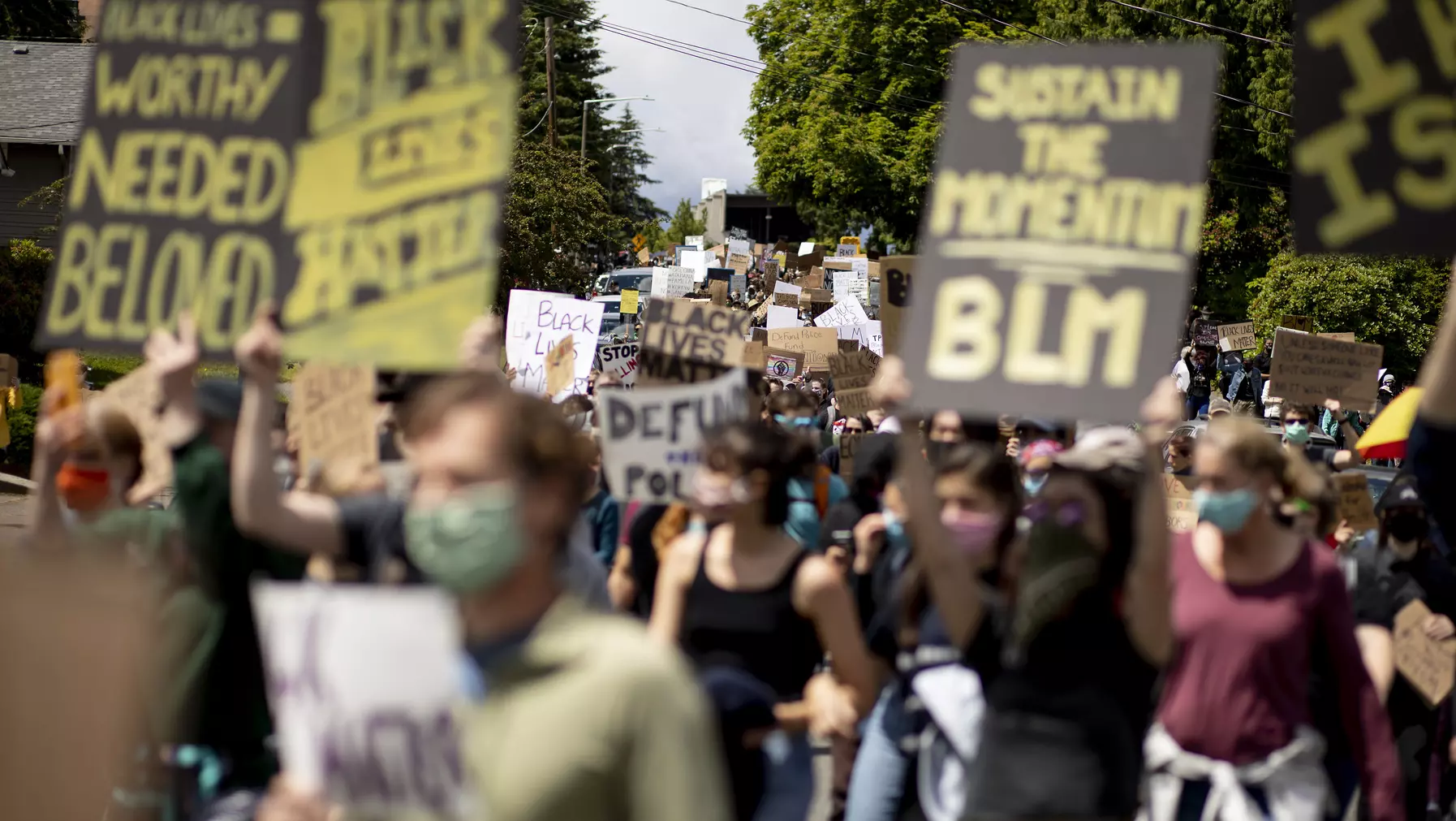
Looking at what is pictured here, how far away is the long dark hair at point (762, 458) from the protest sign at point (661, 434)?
1.71 meters

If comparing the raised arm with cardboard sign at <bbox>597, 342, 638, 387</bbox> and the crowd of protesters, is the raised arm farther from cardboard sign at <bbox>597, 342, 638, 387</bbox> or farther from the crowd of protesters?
cardboard sign at <bbox>597, 342, 638, 387</bbox>

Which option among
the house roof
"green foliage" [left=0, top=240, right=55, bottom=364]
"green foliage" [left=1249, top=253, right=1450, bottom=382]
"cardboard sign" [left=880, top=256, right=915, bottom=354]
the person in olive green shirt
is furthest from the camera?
the house roof

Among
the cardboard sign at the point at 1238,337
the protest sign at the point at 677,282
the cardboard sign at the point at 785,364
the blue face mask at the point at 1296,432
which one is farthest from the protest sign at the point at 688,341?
the protest sign at the point at 677,282

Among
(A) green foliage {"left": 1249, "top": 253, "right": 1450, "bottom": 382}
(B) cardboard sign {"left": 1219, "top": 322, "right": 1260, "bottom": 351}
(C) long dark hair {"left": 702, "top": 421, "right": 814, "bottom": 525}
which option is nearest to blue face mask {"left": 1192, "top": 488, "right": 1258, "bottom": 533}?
(C) long dark hair {"left": 702, "top": 421, "right": 814, "bottom": 525}

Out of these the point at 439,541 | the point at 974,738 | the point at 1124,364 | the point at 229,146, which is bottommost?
the point at 974,738

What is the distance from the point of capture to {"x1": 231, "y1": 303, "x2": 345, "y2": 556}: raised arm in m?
3.72

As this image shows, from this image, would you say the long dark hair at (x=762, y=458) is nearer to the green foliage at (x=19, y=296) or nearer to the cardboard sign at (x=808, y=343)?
the cardboard sign at (x=808, y=343)

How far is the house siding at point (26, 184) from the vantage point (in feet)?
135

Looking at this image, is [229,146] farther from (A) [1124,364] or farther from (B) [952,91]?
(A) [1124,364]

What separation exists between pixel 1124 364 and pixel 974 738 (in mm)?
1110

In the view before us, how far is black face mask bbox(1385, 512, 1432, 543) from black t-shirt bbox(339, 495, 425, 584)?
4.17 metres

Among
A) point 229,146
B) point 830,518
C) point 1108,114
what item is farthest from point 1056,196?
point 830,518

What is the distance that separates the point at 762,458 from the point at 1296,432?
8269 millimetres

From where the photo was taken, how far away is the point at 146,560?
4.55 m
